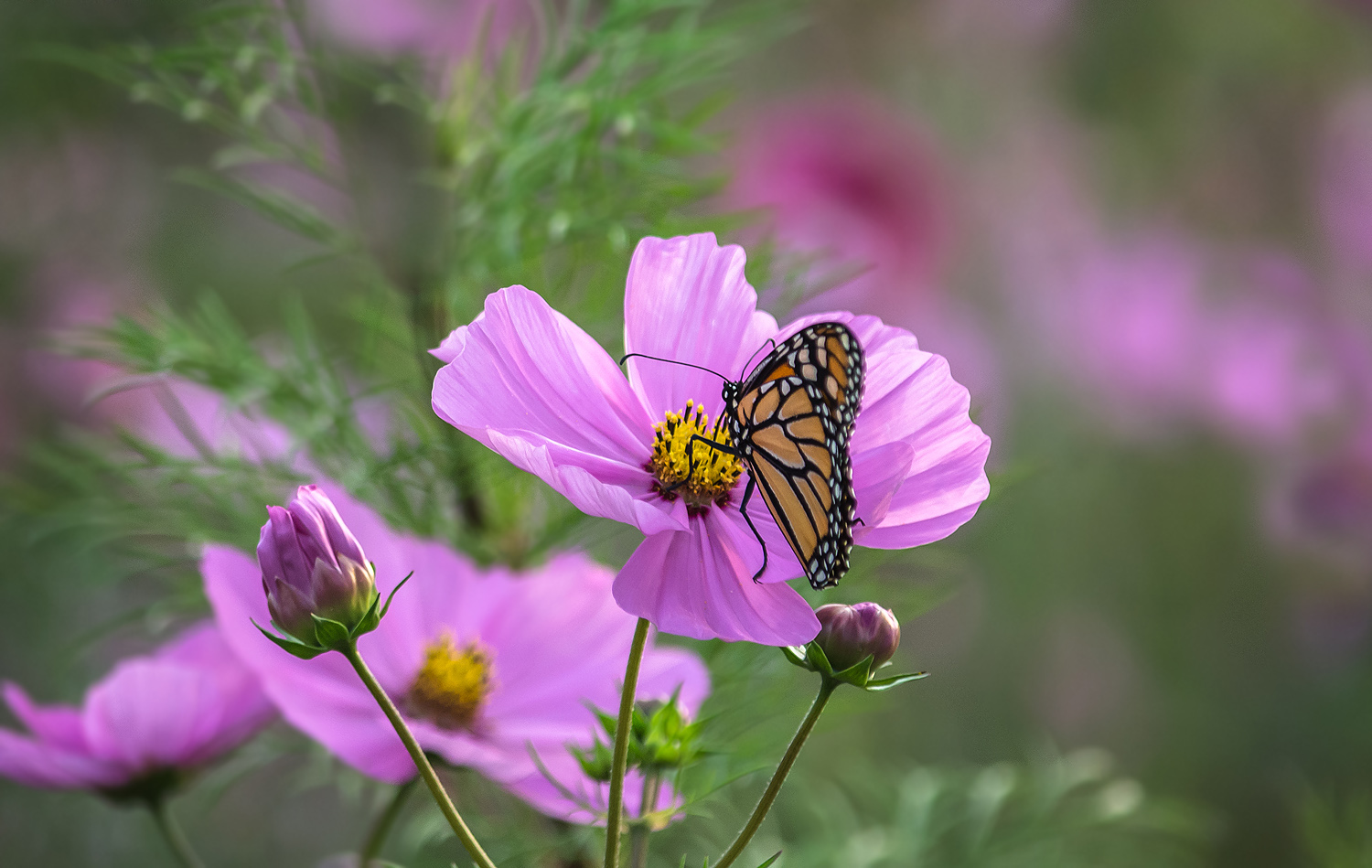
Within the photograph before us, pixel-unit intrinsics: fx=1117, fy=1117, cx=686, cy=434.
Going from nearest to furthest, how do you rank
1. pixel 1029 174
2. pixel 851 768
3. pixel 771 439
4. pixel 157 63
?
pixel 771 439 < pixel 157 63 < pixel 851 768 < pixel 1029 174

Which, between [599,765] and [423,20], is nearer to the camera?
[599,765]

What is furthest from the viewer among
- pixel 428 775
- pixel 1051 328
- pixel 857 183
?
pixel 1051 328

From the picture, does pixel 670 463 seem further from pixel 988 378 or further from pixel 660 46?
pixel 988 378

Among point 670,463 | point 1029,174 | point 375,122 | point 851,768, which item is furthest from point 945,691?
point 670,463

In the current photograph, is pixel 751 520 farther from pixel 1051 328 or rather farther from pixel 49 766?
pixel 1051 328

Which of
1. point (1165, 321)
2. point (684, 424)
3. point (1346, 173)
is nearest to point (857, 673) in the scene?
point (684, 424)

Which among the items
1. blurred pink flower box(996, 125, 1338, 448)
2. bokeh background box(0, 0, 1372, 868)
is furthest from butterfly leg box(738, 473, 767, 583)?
blurred pink flower box(996, 125, 1338, 448)
